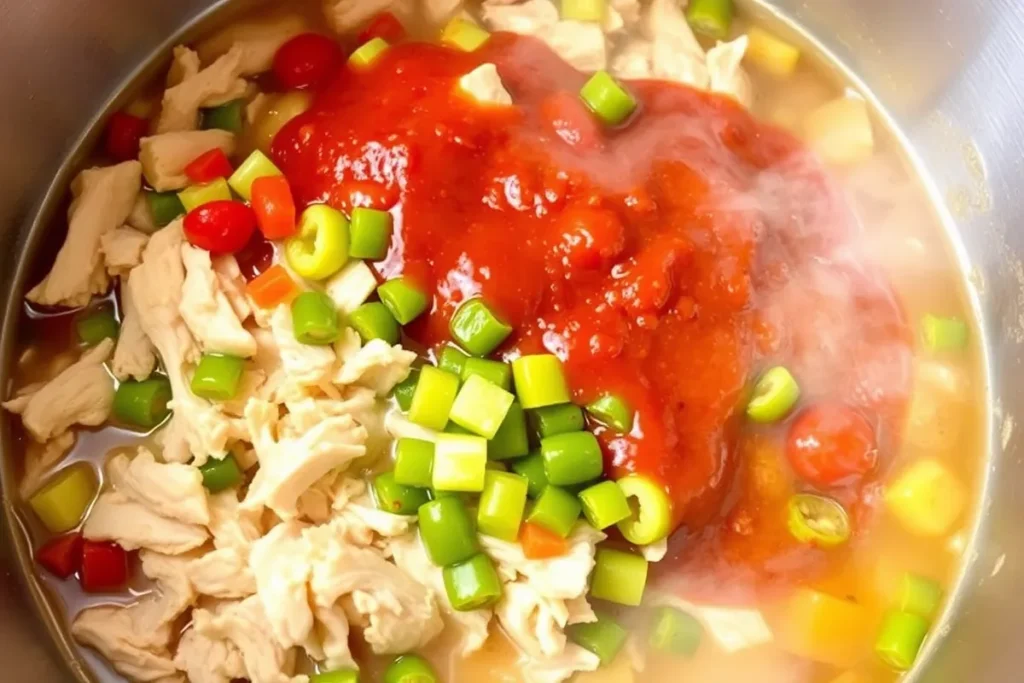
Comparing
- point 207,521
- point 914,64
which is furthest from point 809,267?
point 207,521

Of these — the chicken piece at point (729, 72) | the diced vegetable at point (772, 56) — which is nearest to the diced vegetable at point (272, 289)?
the chicken piece at point (729, 72)

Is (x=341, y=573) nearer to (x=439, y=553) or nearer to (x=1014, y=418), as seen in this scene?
(x=439, y=553)

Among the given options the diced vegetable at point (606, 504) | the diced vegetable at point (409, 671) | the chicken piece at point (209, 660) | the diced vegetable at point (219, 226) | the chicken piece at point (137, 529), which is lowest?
the diced vegetable at point (409, 671)

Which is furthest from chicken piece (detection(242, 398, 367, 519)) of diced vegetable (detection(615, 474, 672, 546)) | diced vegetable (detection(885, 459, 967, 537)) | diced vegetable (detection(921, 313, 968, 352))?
diced vegetable (detection(921, 313, 968, 352))

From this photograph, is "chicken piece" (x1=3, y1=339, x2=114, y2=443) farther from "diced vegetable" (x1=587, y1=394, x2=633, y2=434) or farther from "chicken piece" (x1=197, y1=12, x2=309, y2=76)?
"diced vegetable" (x1=587, y1=394, x2=633, y2=434)

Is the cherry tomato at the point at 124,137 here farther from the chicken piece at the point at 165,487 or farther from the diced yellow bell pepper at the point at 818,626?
the diced yellow bell pepper at the point at 818,626

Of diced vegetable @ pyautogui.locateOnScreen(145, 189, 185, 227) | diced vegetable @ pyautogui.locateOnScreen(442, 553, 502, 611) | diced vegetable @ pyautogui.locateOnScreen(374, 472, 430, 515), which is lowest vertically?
diced vegetable @ pyautogui.locateOnScreen(442, 553, 502, 611)
